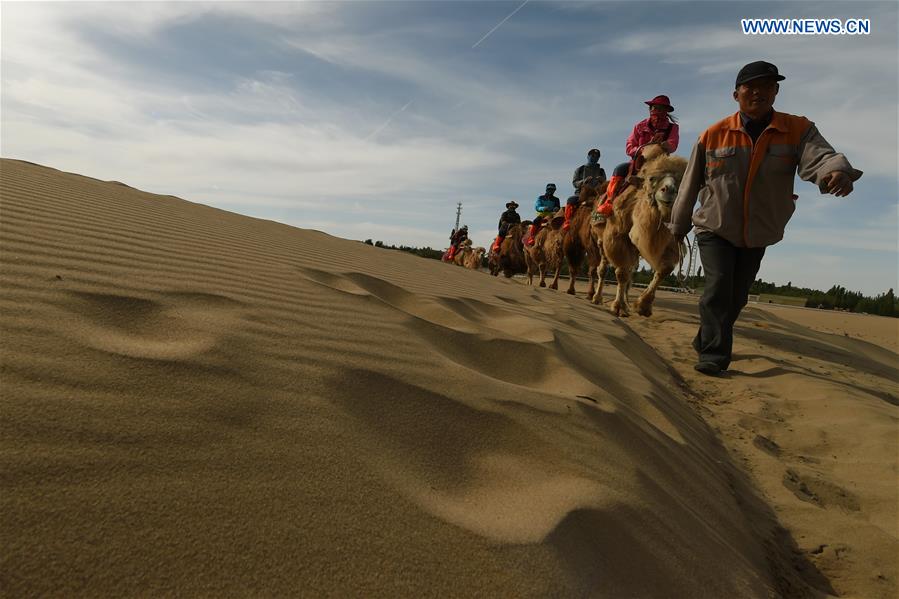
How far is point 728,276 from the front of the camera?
4.43 meters

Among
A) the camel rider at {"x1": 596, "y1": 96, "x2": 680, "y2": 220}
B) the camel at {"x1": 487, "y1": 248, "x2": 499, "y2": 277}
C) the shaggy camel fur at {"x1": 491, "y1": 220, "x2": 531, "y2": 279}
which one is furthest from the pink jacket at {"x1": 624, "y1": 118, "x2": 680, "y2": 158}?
the camel at {"x1": 487, "y1": 248, "x2": 499, "y2": 277}

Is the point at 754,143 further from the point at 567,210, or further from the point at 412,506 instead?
the point at 567,210

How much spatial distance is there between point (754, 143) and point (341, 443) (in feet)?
13.5

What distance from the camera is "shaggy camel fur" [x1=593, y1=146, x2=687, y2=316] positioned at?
20.3 feet

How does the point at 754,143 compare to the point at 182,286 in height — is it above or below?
above

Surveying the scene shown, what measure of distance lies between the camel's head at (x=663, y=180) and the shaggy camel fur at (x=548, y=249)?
4.46 metres

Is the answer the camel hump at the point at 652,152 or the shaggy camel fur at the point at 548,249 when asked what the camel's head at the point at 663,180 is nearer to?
the camel hump at the point at 652,152

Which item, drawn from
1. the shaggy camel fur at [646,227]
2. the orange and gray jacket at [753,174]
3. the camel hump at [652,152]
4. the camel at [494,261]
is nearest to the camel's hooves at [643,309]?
the shaggy camel fur at [646,227]

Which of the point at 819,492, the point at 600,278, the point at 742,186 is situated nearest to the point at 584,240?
the point at 600,278

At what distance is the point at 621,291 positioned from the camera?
7.49 meters

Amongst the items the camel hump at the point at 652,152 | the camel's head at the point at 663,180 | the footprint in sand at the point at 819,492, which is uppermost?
the camel hump at the point at 652,152

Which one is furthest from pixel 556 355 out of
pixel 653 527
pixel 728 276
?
pixel 728 276

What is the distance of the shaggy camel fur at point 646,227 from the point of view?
6.18 m

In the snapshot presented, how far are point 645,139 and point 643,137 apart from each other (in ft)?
0.18
